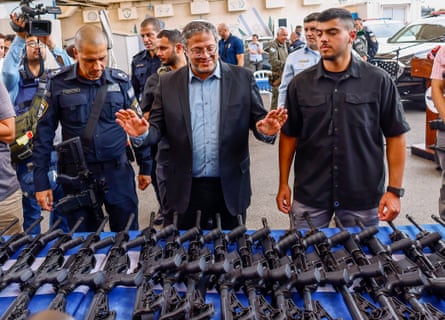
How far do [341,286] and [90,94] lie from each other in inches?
67.1

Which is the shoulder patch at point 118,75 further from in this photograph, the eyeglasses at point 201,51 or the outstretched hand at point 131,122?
the outstretched hand at point 131,122

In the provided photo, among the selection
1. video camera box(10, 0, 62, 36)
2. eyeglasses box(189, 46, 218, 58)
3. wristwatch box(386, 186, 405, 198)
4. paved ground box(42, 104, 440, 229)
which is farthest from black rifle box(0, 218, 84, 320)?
paved ground box(42, 104, 440, 229)

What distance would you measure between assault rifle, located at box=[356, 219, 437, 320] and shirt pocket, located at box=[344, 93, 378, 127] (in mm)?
616

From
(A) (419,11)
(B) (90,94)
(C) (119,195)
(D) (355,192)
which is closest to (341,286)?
(D) (355,192)

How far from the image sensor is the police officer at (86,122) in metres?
2.37

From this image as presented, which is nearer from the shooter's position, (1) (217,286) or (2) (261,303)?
(2) (261,303)

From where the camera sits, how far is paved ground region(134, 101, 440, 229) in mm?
3791

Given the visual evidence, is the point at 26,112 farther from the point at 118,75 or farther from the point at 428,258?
the point at 428,258

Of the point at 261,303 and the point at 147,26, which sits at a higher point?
the point at 147,26

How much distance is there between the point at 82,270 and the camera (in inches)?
58.2

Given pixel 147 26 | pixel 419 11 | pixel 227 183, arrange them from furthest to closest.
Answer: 1. pixel 419 11
2. pixel 147 26
3. pixel 227 183

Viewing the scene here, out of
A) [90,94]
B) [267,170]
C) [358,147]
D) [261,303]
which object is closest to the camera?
[261,303]

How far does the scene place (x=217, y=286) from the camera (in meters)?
1.36

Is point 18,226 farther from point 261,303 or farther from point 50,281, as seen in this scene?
point 261,303
